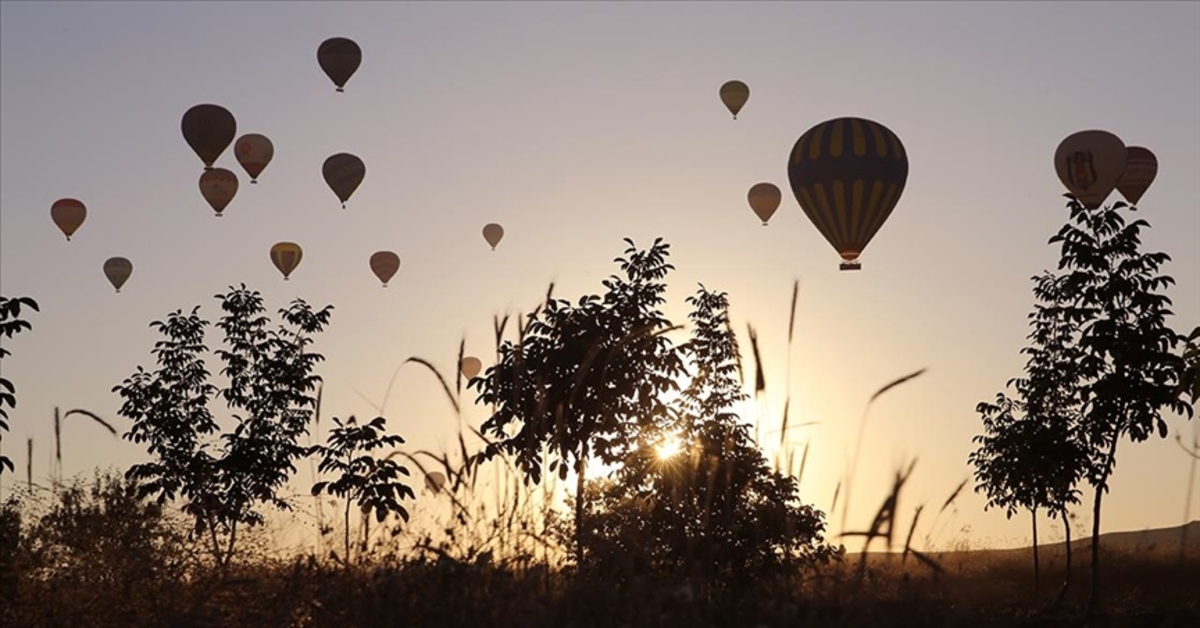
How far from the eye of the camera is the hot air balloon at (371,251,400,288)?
5769cm

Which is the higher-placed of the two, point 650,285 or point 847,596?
point 650,285

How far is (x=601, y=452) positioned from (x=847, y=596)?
22.1 metres

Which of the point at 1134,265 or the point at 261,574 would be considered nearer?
the point at 261,574

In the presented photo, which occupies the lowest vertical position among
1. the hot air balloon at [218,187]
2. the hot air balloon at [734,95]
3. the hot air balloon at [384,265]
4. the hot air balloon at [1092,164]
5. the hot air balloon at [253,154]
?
the hot air balloon at [384,265]

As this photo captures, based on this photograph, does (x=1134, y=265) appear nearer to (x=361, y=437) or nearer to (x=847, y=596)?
(x=361, y=437)

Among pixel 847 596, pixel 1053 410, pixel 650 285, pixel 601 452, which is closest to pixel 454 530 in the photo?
pixel 847 596

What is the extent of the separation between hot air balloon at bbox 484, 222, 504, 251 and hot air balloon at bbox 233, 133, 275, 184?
24.9 feet

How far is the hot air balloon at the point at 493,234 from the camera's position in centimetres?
5559

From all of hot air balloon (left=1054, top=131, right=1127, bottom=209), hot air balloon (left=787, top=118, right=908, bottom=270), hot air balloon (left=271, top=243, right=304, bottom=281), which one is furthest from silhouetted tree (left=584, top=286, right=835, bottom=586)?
hot air balloon (left=271, top=243, right=304, bottom=281)

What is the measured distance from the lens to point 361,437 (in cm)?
2475

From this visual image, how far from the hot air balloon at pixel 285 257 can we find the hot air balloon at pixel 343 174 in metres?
2.53

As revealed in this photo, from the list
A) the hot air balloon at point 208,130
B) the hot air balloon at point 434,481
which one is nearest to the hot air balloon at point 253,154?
the hot air balloon at point 208,130

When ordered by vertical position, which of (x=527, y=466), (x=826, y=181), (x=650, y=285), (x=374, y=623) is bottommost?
(x=374, y=623)

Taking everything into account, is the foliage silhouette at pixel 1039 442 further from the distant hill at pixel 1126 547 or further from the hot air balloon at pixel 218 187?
the hot air balloon at pixel 218 187
